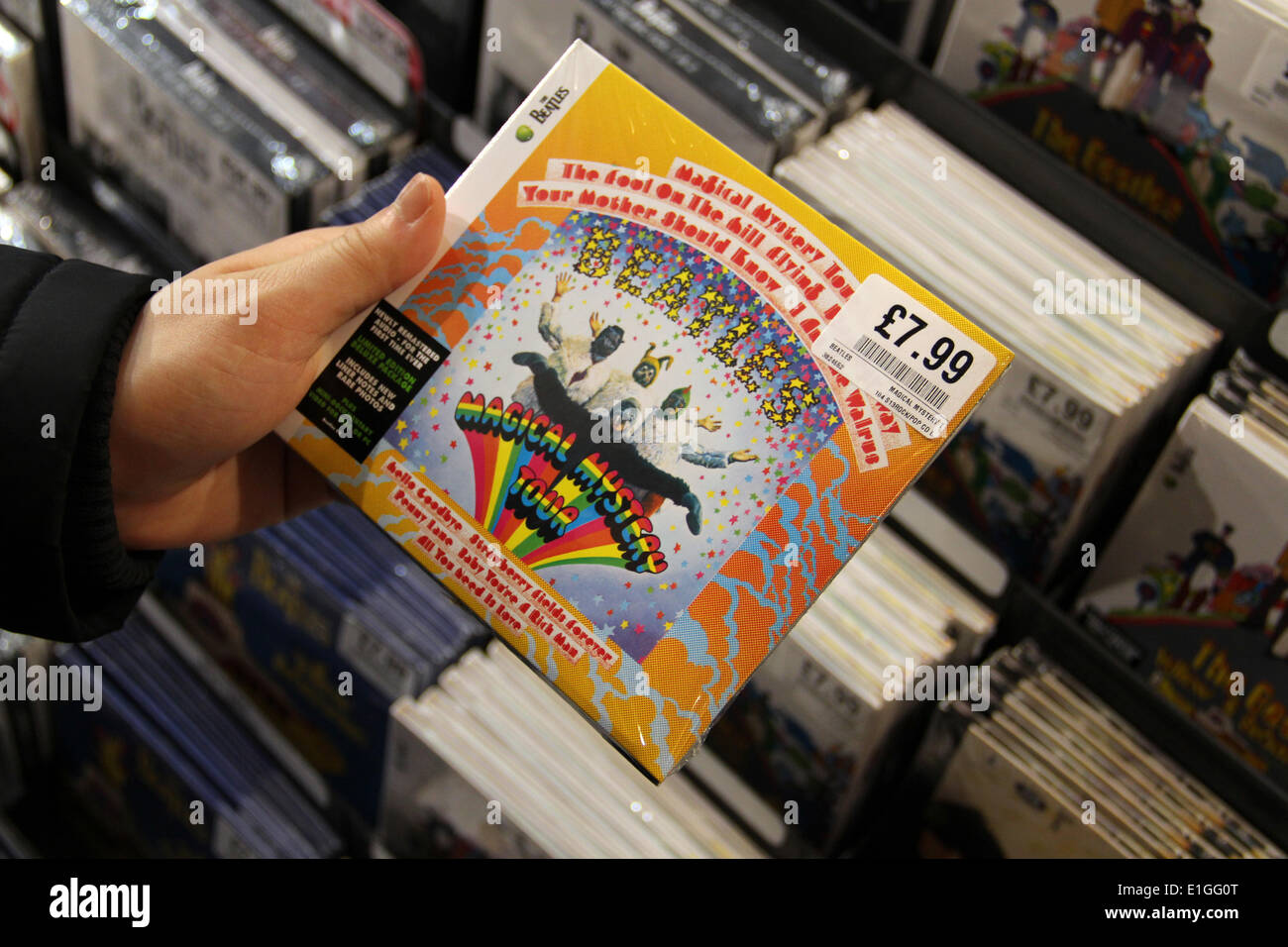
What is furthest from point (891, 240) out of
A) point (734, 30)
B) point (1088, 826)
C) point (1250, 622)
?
point (1088, 826)

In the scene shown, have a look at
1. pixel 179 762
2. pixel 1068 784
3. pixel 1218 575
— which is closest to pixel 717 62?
pixel 1218 575

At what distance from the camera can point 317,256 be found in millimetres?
1487

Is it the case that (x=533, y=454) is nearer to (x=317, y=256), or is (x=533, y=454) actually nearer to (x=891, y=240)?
(x=317, y=256)

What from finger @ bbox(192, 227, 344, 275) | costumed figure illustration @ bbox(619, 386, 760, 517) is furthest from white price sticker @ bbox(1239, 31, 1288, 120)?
finger @ bbox(192, 227, 344, 275)

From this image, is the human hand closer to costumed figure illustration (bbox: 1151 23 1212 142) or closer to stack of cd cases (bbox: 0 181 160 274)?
stack of cd cases (bbox: 0 181 160 274)

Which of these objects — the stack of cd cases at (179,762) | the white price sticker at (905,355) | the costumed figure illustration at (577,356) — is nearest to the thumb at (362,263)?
the costumed figure illustration at (577,356)

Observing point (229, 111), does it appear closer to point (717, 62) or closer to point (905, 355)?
point (717, 62)

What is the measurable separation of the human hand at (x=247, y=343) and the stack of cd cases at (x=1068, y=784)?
3.27ft

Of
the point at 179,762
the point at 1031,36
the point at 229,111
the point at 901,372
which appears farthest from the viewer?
the point at 179,762

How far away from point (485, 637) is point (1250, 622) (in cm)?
112

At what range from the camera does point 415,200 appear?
145cm

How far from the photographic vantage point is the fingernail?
4.76ft

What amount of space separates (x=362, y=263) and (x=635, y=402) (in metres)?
0.35

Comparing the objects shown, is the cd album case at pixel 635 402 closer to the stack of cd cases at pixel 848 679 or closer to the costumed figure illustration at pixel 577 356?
the costumed figure illustration at pixel 577 356
